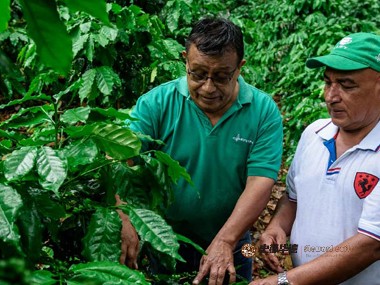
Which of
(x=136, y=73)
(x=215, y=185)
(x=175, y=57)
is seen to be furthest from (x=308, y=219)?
(x=136, y=73)

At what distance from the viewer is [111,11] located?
3303 millimetres

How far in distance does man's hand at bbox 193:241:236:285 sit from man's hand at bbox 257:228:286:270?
0.14 metres

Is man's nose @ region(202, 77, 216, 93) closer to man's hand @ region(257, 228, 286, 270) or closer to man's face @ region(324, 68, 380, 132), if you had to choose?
man's face @ region(324, 68, 380, 132)

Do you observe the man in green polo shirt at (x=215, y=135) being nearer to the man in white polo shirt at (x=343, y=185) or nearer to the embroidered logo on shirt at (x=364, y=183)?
the man in white polo shirt at (x=343, y=185)

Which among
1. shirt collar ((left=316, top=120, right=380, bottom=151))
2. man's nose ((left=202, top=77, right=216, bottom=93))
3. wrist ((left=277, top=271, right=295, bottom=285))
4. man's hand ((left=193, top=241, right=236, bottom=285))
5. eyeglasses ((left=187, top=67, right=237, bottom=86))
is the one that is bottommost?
man's hand ((left=193, top=241, right=236, bottom=285))

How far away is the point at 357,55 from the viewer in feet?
5.49

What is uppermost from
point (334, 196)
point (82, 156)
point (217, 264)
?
point (82, 156)

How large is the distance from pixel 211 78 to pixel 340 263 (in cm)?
81

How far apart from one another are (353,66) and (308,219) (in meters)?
0.56

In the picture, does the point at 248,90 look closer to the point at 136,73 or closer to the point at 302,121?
the point at 136,73

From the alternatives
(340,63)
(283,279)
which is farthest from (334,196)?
(340,63)

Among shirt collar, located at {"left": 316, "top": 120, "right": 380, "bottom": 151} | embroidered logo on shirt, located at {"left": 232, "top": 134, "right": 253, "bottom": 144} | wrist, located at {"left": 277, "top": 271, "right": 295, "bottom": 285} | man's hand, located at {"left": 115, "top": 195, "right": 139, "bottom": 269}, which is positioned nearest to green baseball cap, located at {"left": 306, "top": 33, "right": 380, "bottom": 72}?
shirt collar, located at {"left": 316, "top": 120, "right": 380, "bottom": 151}

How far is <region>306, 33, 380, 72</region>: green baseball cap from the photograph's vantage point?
1664 mm

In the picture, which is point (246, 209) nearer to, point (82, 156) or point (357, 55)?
point (357, 55)
